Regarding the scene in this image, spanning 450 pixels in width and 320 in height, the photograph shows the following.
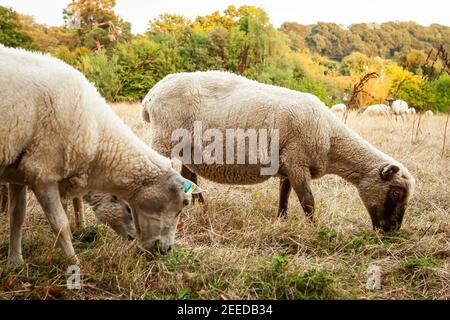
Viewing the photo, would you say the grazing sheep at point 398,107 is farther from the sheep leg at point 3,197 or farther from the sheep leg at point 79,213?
the sheep leg at point 3,197

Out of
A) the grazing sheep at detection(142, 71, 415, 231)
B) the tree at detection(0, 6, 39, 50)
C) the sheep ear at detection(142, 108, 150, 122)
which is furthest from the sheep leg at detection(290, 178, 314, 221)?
the tree at detection(0, 6, 39, 50)

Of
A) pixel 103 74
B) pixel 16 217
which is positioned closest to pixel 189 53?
pixel 103 74

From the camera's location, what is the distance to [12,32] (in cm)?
2394

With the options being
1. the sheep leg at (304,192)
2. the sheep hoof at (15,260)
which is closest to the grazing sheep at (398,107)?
the sheep leg at (304,192)

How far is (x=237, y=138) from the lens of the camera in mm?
5637

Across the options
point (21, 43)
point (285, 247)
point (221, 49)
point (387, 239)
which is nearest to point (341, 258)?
point (285, 247)

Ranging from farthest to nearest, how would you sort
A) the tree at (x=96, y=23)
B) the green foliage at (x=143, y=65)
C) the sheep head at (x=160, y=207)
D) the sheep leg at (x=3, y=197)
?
the tree at (x=96, y=23) < the green foliage at (x=143, y=65) < the sheep leg at (x=3, y=197) < the sheep head at (x=160, y=207)

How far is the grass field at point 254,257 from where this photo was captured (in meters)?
3.43

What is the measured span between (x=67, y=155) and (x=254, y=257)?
73.2 inches

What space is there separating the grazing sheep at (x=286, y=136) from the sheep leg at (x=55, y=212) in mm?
2393

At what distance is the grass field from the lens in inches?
135

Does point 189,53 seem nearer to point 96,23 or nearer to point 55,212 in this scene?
point 96,23

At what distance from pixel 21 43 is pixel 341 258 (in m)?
24.1
